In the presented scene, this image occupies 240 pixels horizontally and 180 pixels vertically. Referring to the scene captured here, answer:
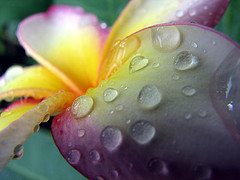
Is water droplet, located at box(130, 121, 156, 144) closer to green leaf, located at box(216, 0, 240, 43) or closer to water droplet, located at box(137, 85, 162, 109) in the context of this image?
water droplet, located at box(137, 85, 162, 109)

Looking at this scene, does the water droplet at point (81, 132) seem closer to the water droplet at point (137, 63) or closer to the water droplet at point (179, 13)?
the water droplet at point (137, 63)

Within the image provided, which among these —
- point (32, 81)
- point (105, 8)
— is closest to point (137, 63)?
point (32, 81)

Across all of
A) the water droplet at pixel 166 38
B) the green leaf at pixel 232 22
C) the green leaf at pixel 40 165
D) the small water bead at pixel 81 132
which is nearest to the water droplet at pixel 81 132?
the small water bead at pixel 81 132

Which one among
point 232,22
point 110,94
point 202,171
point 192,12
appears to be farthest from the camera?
point 232,22

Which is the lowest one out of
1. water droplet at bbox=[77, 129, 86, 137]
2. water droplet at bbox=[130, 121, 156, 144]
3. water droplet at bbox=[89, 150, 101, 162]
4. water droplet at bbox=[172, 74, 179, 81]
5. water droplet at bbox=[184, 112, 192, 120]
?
water droplet at bbox=[89, 150, 101, 162]

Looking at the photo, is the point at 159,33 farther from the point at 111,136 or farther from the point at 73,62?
the point at 73,62

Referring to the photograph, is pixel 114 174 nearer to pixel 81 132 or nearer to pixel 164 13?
pixel 81 132

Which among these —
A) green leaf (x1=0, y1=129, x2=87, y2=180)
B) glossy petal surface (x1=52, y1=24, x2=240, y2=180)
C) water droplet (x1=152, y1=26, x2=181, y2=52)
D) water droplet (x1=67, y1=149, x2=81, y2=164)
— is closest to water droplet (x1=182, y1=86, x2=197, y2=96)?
glossy petal surface (x1=52, y1=24, x2=240, y2=180)
